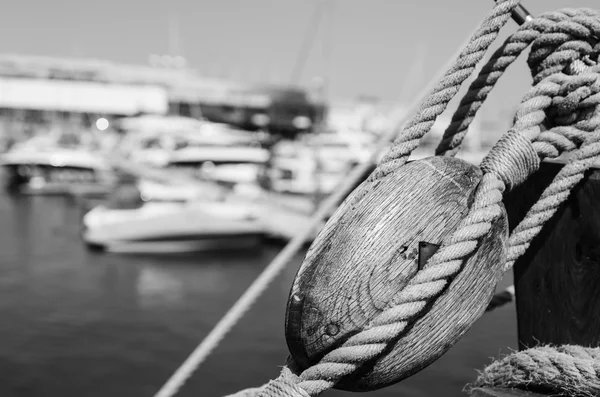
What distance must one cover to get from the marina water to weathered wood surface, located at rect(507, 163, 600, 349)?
3.89 meters

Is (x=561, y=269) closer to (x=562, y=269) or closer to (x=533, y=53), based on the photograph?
(x=562, y=269)

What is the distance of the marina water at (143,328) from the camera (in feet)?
27.9

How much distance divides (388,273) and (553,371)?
1.89 ft

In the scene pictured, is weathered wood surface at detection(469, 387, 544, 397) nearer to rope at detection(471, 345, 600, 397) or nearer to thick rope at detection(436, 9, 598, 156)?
rope at detection(471, 345, 600, 397)

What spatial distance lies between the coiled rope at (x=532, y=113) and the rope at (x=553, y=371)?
28 centimetres

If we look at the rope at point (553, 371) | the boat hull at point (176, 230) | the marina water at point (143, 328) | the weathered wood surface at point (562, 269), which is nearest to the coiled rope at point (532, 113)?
the weathered wood surface at point (562, 269)

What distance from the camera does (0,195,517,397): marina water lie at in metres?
8.51

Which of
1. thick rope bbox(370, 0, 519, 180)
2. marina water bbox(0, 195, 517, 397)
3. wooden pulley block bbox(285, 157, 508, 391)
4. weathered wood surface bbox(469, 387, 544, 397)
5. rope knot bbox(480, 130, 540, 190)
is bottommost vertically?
weathered wood surface bbox(469, 387, 544, 397)

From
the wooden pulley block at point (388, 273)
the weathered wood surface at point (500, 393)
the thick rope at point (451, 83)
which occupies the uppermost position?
the thick rope at point (451, 83)

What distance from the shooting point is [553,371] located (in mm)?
1539

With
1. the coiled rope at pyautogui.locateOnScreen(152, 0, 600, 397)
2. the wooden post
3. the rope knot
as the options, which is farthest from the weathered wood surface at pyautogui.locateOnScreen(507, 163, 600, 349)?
the rope knot

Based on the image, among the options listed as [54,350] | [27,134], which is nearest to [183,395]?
[54,350]

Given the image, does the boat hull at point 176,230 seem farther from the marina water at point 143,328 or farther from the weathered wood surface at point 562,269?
the weathered wood surface at point 562,269

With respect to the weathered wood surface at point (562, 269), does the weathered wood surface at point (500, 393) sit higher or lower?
lower
